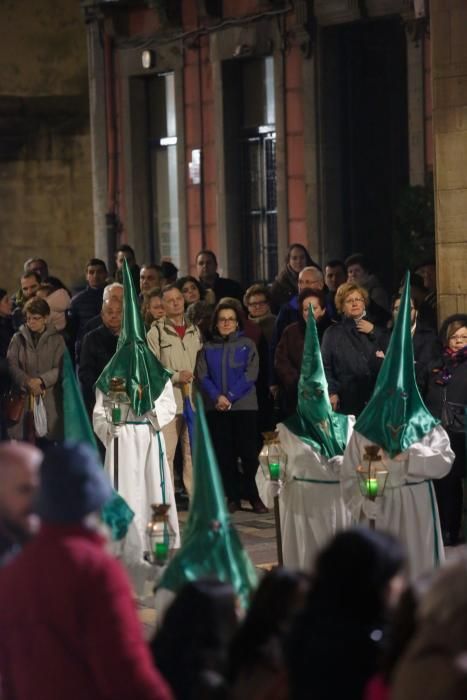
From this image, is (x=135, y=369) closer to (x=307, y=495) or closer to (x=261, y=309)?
(x=307, y=495)

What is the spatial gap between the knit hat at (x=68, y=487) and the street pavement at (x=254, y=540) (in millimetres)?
4082

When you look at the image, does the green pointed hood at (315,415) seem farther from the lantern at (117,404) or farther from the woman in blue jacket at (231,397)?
the woman in blue jacket at (231,397)

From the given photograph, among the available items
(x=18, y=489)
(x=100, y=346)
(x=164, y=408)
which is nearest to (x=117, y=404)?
(x=164, y=408)

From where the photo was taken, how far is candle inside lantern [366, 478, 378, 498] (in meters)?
9.79

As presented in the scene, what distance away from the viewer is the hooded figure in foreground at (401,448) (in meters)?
10.1

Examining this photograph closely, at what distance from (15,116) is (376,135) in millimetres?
7742

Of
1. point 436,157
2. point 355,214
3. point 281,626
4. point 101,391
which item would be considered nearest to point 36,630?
point 281,626

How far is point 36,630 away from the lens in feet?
17.5

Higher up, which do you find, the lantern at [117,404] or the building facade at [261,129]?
the building facade at [261,129]

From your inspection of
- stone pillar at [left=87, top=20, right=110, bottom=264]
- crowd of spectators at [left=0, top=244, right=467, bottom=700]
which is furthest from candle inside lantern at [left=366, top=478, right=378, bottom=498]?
stone pillar at [left=87, top=20, right=110, bottom=264]

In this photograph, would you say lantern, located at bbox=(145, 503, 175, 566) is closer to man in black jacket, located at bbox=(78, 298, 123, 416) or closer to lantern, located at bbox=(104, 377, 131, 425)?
lantern, located at bbox=(104, 377, 131, 425)

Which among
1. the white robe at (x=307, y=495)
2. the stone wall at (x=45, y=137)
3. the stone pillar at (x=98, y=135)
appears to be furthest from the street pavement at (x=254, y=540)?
the stone wall at (x=45, y=137)

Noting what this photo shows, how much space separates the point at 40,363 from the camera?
14117mm

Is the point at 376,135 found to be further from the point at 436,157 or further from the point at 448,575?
the point at 448,575
